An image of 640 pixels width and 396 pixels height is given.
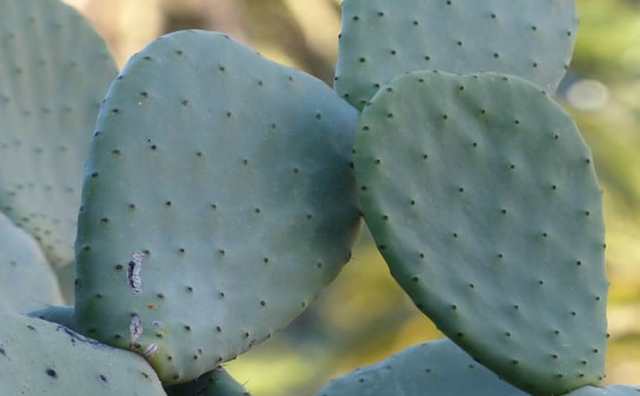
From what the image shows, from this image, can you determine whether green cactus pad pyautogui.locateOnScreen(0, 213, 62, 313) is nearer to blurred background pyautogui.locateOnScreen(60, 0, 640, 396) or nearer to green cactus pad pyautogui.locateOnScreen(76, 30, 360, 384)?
green cactus pad pyautogui.locateOnScreen(76, 30, 360, 384)

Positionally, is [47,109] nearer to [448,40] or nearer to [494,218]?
[448,40]

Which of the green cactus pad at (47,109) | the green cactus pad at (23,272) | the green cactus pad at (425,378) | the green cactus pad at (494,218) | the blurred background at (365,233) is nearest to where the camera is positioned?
the green cactus pad at (494,218)

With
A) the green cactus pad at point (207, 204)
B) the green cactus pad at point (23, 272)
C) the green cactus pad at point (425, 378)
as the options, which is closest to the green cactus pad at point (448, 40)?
the green cactus pad at point (207, 204)

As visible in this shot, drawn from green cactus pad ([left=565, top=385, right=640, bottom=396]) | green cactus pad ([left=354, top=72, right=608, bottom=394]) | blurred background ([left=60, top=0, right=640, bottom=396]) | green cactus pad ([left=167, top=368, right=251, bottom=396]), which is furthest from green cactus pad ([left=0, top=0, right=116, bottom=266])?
blurred background ([left=60, top=0, right=640, bottom=396])

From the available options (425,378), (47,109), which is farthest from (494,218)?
(47,109)

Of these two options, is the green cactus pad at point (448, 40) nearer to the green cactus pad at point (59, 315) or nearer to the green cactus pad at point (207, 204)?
the green cactus pad at point (207, 204)

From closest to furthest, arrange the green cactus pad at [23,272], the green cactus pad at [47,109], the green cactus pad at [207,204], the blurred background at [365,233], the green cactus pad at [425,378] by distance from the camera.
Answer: the green cactus pad at [207,204], the green cactus pad at [425,378], the green cactus pad at [23,272], the green cactus pad at [47,109], the blurred background at [365,233]
